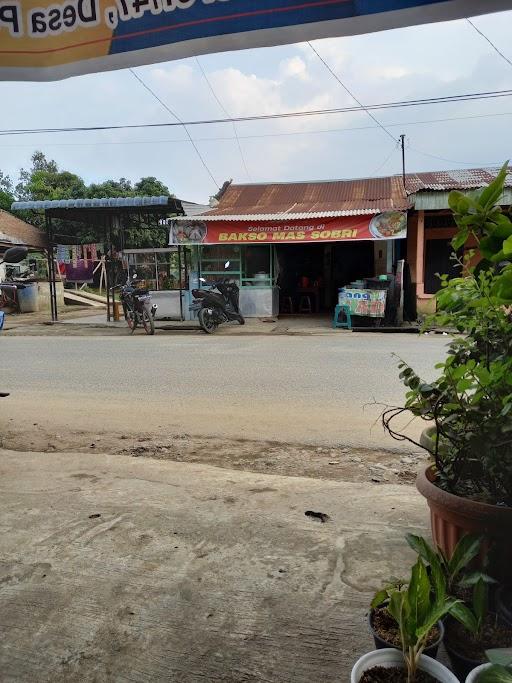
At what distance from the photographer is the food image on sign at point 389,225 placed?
1289 cm

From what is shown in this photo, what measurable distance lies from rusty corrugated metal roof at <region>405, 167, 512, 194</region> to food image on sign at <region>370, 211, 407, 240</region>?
804mm

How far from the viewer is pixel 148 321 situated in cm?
1296

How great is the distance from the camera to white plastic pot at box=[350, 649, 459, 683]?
1.50m

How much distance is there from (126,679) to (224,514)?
46.4 inches

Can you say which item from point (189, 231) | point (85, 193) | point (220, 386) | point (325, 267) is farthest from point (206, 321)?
point (85, 193)

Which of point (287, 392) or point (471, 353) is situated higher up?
point (471, 353)

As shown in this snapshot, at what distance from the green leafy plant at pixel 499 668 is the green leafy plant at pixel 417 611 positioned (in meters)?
0.21

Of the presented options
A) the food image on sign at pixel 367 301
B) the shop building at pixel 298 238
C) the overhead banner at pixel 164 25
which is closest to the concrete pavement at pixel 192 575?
the overhead banner at pixel 164 25

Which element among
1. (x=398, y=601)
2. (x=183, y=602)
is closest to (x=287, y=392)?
(x=183, y=602)

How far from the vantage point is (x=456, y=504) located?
A: 194 cm

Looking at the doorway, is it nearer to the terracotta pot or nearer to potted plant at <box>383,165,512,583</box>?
potted plant at <box>383,165,512,583</box>

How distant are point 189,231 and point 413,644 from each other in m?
13.6

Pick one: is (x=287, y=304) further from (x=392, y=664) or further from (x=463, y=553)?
(x=392, y=664)

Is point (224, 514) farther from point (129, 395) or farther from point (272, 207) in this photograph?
point (272, 207)
